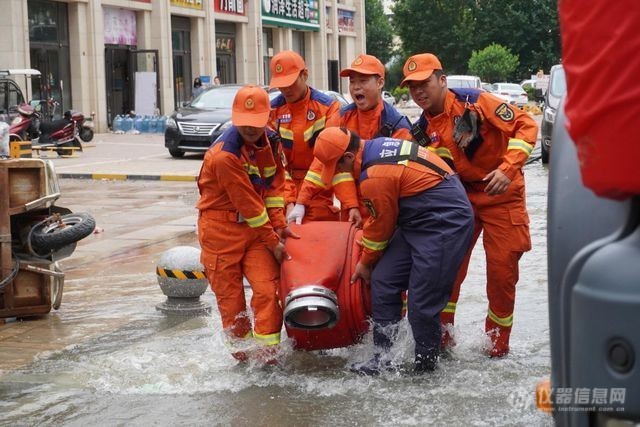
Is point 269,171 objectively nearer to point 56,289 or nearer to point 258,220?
point 258,220

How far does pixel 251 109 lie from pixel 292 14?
4520 cm

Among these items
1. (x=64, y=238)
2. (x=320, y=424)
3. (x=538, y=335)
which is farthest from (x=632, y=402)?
(x=64, y=238)

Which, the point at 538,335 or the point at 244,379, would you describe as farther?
the point at 538,335

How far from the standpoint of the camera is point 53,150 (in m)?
24.4

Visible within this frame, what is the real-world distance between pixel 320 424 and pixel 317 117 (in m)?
2.52

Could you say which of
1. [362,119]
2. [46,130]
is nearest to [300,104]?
[362,119]

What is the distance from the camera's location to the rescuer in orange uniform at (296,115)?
709 cm

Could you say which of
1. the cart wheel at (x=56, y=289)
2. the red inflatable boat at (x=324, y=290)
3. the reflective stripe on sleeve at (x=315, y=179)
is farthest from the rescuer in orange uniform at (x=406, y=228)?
the cart wheel at (x=56, y=289)

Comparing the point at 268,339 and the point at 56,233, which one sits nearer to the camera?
the point at 268,339

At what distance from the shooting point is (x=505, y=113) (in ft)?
21.0

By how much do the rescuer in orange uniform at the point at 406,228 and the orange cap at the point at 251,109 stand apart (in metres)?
0.41

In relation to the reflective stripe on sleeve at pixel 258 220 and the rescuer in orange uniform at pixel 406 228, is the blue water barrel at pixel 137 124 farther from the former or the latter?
the rescuer in orange uniform at pixel 406 228

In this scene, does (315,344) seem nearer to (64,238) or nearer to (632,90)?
(64,238)

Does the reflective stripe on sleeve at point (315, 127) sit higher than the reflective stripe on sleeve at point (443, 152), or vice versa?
the reflective stripe on sleeve at point (315, 127)
